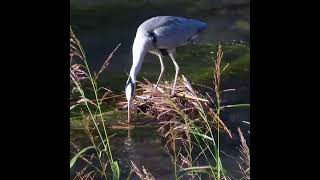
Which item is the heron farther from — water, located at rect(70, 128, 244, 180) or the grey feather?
water, located at rect(70, 128, 244, 180)

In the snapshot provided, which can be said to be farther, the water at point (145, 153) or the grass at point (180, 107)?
the water at point (145, 153)

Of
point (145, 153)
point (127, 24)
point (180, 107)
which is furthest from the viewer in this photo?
point (127, 24)

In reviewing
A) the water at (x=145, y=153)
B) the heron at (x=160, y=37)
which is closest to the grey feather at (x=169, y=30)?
the heron at (x=160, y=37)

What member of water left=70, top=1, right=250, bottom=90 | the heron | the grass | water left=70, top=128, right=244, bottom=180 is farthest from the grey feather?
water left=70, top=128, right=244, bottom=180

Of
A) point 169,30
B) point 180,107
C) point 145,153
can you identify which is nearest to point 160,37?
point 169,30

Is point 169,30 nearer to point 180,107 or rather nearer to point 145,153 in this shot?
point 145,153

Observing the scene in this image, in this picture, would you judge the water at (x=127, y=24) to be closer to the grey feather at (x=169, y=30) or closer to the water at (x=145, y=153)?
the grey feather at (x=169, y=30)

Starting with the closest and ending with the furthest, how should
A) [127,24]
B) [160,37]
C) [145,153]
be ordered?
1. [145,153]
2. [160,37]
3. [127,24]

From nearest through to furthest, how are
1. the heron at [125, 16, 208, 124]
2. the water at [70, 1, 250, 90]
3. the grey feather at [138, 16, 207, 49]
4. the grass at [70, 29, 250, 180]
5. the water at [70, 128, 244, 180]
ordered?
the grass at [70, 29, 250, 180]
the water at [70, 128, 244, 180]
the heron at [125, 16, 208, 124]
the grey feather at [138, 16, 207, 49]
the water at [70, 1, 250, 90]
